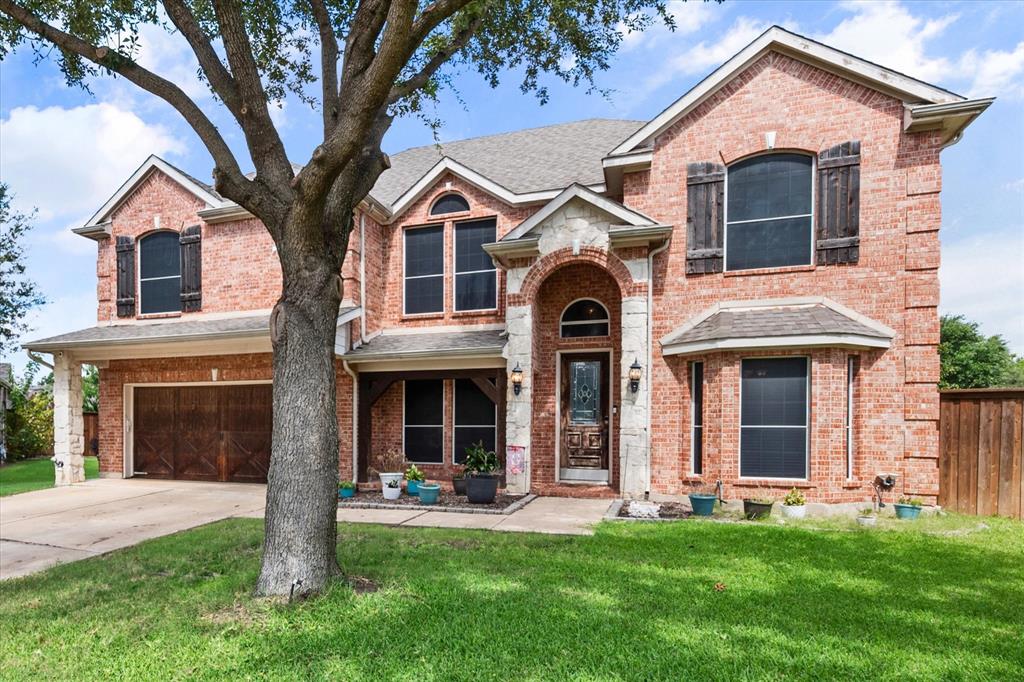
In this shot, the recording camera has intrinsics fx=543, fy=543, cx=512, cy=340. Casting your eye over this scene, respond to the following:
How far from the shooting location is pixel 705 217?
970cm

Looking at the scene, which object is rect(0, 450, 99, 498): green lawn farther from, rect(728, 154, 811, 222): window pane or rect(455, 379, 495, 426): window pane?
rect(728, 154, 811, 222): window pane

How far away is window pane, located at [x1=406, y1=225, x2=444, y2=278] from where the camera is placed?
39.7 feet

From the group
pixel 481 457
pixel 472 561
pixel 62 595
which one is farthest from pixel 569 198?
pixel 62 595

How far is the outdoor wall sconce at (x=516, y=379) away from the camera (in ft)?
32.6

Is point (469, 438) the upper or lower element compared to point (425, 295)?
lower

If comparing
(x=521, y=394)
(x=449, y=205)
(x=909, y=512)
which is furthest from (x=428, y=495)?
→ (x=909, y=512)

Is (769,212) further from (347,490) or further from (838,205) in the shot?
(347,490)

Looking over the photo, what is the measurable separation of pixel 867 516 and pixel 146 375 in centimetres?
1514

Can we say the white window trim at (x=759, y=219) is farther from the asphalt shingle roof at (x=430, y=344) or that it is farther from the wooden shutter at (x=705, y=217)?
the asphalt shingle roof at (x=430, y=344)

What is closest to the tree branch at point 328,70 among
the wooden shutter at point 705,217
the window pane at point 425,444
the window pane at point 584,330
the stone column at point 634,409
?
the stone column at point 634,409

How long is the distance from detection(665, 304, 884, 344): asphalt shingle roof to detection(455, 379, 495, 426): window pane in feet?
13.5

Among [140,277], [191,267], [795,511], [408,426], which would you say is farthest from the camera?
[140,277]

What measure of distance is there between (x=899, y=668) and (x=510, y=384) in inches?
281

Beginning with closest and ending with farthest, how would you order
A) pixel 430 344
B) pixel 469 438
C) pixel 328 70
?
pixel 328 70 → pixel 430 344 → pixel 469 438
